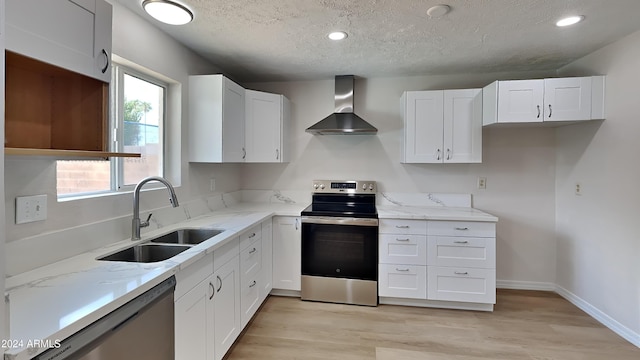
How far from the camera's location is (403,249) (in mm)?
2893

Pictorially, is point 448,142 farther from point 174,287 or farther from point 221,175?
point 174,287

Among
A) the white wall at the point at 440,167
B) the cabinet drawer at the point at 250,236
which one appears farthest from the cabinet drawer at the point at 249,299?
the white wall at the point at 440,167

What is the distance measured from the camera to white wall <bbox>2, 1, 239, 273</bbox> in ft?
4.45

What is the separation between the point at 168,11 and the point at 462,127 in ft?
8.79

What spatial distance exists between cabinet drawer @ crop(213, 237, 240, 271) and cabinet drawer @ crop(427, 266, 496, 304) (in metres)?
1.78

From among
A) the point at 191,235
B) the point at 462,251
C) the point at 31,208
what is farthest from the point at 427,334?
the point at 31,208

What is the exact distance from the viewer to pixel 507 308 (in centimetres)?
290

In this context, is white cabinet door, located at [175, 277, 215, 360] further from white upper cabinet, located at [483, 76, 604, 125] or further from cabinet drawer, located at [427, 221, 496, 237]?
white upper cabinet, located at [483, 76, 604, 125]

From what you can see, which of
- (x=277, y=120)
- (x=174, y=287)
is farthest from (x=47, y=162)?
(x=277, y=120)

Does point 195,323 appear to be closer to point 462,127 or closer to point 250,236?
point 250,236

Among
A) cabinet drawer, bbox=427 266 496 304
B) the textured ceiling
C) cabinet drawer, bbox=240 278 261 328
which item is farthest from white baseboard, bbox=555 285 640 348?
cabinet drawer, bbox=240 278 261 328

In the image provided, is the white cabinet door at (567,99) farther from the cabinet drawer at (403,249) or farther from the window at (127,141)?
the window at (127,141)

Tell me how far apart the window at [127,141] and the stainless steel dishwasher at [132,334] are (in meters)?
0.83

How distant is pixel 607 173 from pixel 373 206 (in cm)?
202
